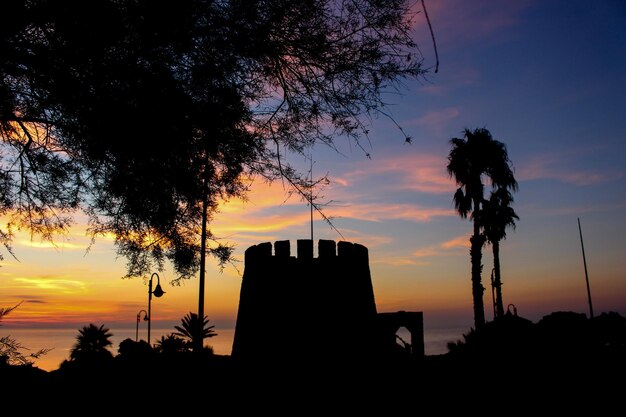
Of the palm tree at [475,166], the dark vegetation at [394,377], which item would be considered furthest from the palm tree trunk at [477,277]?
the dark vegetation at [394,377]

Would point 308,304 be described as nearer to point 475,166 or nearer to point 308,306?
point 308,306

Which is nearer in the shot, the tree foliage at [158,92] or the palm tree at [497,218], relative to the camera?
the tree foliage at [158,92]

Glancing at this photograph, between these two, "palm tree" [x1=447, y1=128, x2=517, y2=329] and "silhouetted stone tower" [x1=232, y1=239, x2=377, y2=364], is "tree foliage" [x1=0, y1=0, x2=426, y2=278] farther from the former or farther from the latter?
"palm tree" [x1=447, y1=128, x2=517, y2=329]

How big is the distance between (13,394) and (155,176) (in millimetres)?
3853

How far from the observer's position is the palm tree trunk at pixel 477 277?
85.4ft

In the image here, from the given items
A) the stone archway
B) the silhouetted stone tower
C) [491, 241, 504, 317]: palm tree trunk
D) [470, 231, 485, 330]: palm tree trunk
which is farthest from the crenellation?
[491, 241, 504, 317]: palm tree trunk

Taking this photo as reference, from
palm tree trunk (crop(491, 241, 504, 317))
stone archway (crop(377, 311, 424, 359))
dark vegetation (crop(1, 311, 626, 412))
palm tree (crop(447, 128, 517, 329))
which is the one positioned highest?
palm tree (crop(447, 128, 517, 329))

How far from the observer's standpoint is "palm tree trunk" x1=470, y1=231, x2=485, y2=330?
85.4ft

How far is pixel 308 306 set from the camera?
539 cm

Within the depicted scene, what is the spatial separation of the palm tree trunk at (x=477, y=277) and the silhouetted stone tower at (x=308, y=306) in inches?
857

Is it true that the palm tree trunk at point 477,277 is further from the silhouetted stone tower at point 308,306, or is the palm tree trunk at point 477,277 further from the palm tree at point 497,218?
the silhouetted stone tower at point 308,306

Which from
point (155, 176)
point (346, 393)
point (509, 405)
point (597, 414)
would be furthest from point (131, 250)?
point (597, 414)

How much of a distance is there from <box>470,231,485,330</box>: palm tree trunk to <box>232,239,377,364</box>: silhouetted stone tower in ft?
71.4

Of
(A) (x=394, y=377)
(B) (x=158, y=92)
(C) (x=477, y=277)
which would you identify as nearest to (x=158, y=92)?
(B) (x=158, y=92)
